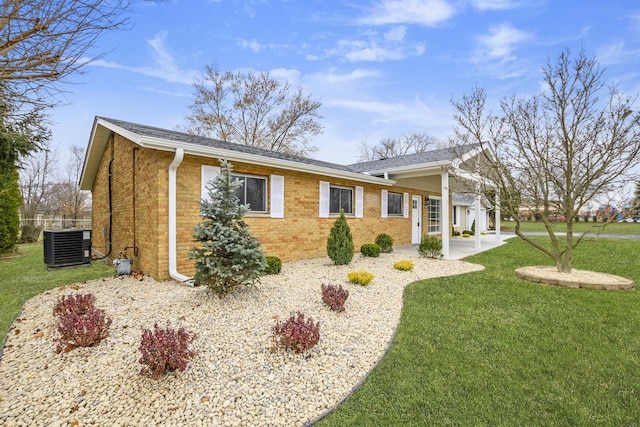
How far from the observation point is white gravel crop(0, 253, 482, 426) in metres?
2.43

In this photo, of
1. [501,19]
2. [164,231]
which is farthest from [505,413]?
[501,19]

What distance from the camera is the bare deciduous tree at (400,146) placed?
3022 cm

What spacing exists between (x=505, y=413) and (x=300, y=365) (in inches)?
73.1

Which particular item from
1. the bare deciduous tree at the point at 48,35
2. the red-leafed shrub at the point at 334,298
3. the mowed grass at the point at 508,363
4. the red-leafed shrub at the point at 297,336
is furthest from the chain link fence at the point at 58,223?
the mowed grass at the point at 508,363

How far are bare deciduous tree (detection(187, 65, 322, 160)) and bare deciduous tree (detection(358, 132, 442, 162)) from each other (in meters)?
12.8

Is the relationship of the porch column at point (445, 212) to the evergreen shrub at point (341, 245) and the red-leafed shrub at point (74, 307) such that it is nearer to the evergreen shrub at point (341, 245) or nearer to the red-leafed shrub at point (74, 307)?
the evergreen shrub at point (341, 245)

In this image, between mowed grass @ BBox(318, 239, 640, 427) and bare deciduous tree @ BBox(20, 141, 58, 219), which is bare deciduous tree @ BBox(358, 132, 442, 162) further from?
bare deciduous tree @ BBox(20, 141, 58, 219)

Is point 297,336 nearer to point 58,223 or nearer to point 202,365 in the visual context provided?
point 202,365

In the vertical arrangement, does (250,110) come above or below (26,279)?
above

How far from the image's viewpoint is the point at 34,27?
2787mm

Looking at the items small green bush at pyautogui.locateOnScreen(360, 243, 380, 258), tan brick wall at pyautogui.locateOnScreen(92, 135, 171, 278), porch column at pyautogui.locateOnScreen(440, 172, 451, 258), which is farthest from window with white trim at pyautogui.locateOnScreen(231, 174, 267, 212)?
porch column at pyautogui.locateOnScreen(440, 172, 451, 258)

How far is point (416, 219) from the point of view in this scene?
1323 centimetres

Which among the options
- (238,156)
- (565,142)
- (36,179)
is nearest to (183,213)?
(238,156)

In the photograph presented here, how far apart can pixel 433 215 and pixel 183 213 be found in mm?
12066
